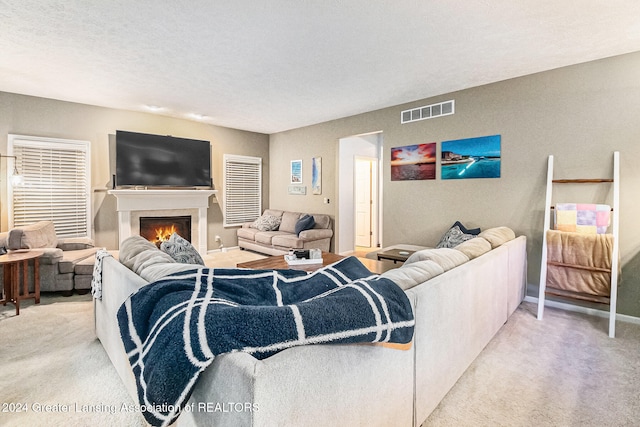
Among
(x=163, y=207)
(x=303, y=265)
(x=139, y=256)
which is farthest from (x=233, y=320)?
(x=163, y=207)

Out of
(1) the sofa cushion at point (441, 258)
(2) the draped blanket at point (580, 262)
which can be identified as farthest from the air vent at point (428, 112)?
(1) the sofa cushion at point (441, 258)

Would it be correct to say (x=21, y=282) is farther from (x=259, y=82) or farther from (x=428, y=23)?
(x=428, y=23)

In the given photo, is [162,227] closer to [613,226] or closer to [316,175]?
[316,175]

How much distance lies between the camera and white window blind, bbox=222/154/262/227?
682 centimetres

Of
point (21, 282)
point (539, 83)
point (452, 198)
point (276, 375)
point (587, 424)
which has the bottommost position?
point (587, 424)

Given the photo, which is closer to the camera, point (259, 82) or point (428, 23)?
point (428, 23)

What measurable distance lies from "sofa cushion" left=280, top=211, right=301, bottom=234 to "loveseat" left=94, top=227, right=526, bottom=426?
4021 millimetres

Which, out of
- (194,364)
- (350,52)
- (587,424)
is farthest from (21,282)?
(587,424)

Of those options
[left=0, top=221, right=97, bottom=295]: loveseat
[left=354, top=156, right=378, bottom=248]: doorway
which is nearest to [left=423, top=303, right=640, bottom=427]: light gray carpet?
[left=0, top=221, right=97, bottom=295]: loveseat

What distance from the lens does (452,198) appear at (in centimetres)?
446

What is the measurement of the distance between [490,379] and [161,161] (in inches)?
223

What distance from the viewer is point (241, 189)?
706 centimetres

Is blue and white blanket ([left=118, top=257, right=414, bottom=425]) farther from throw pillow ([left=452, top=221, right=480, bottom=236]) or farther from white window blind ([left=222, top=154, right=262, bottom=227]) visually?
white window blind ([left=222, top=154, right=262, bottom=227])

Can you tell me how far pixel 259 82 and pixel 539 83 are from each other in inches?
130
